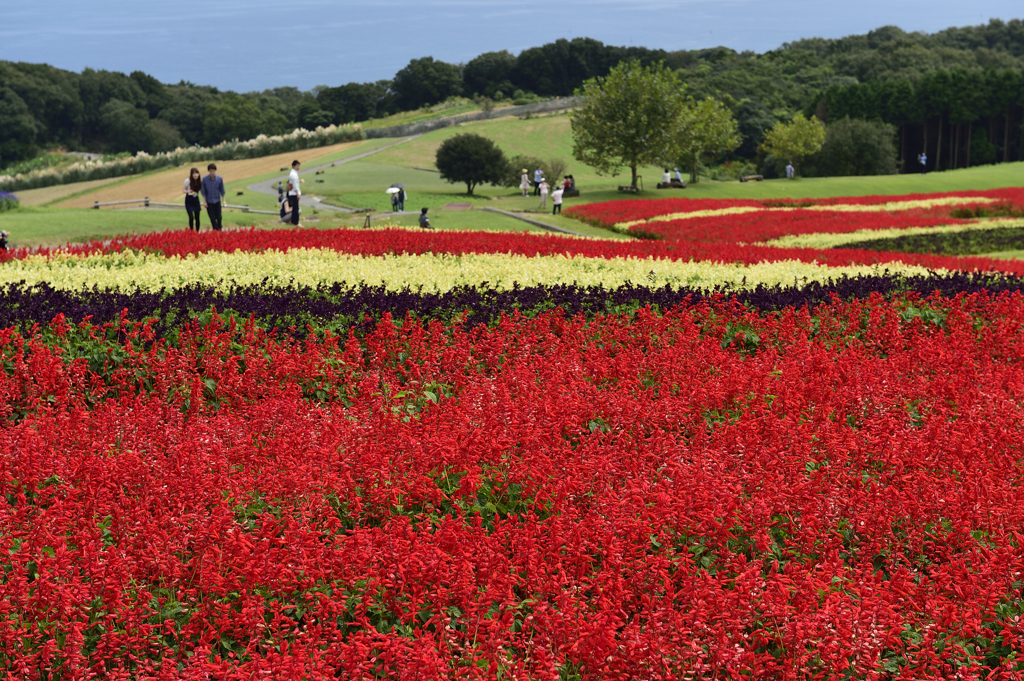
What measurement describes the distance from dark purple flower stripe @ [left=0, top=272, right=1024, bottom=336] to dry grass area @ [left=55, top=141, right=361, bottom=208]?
145 feet

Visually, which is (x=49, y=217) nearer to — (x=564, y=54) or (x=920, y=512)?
(x=920, y=512)

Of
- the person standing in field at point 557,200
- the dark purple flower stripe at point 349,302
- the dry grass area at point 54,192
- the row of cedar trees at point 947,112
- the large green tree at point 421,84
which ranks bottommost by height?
the dark purple flower stripe at point 349,302

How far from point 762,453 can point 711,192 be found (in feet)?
160

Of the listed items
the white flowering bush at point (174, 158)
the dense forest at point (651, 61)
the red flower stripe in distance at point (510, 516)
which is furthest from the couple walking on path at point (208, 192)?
the dense forest at point (651, 61)

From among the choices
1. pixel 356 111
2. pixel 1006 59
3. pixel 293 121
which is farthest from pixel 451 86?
pixel 1006 59

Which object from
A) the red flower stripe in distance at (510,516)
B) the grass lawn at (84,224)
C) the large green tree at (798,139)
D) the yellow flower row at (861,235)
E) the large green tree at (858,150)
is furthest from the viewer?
the large green tree at (798,139)

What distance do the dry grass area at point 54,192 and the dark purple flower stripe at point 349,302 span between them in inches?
2090

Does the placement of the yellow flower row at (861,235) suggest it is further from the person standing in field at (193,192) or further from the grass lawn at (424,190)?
the person standing in field at (193,192)

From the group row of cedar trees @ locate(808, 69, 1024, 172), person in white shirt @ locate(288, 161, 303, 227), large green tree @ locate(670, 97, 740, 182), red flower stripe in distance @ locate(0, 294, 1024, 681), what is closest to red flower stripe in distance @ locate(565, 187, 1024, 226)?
large green tree @ locate(670, 97, 740, 182)

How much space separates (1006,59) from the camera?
110 meters

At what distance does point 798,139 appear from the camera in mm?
75125

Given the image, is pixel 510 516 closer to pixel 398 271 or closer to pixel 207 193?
pixel 398 271

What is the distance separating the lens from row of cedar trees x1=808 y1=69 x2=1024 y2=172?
Answer: 8525 centimetres

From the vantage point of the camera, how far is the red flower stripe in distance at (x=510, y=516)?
3.71 meters
